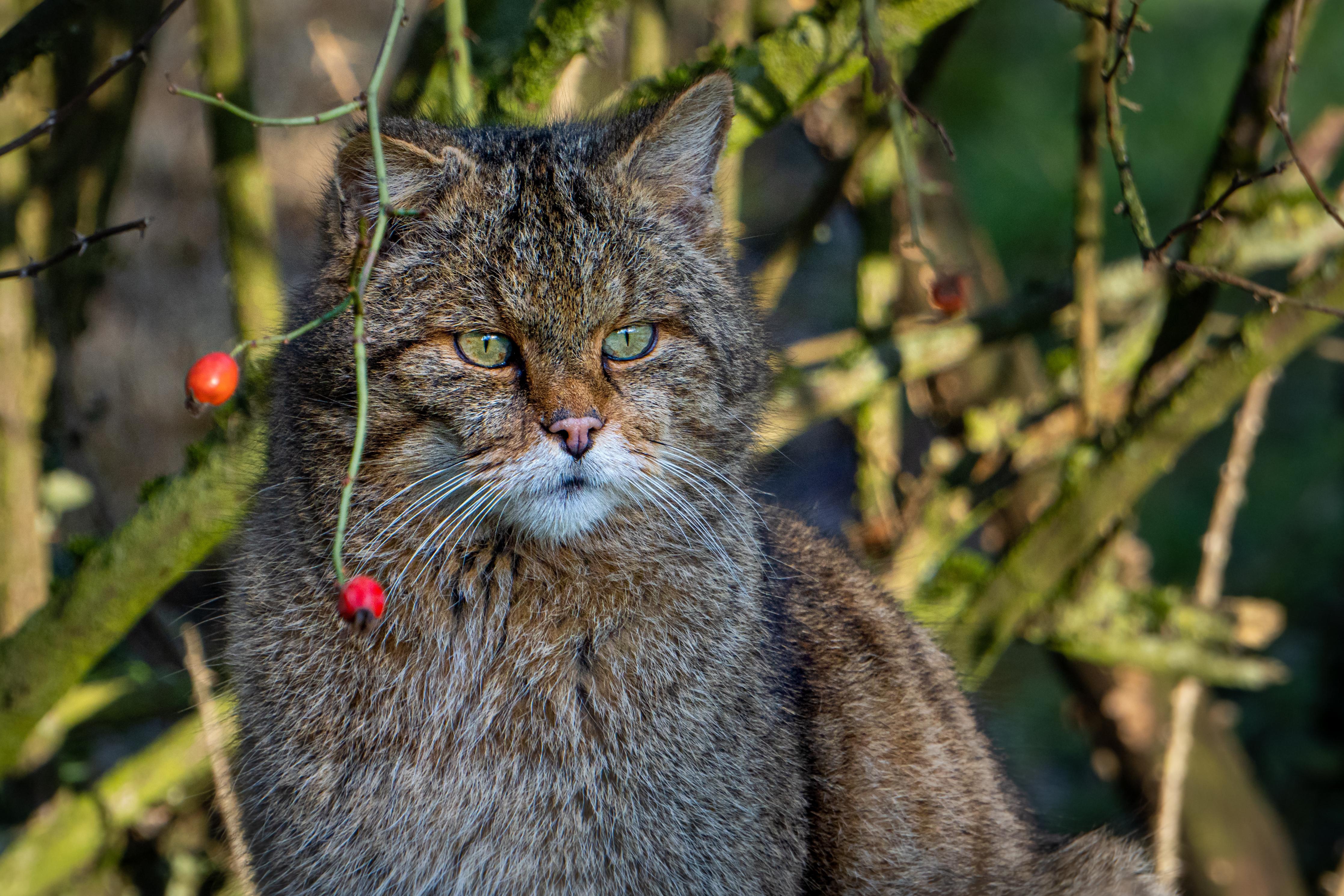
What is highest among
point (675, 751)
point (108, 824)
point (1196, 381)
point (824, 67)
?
point (824, 67)

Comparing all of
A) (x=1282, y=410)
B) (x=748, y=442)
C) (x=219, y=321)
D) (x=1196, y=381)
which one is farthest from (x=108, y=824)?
(x=1282, y=410)

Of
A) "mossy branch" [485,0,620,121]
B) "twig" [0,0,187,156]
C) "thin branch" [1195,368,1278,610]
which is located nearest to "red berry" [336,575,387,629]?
"twig" [0,0,187,156]

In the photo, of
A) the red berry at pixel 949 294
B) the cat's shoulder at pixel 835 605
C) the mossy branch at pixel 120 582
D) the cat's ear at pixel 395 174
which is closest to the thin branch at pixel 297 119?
the cat's ear at pixel 395 174

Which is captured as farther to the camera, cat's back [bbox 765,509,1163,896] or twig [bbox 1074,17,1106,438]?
twig [bbox 1074,17,1106,438]

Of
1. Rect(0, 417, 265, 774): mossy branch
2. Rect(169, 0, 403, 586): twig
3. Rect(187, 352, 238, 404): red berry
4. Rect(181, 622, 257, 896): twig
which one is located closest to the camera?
Rect(169, 0, 403, 586): twig

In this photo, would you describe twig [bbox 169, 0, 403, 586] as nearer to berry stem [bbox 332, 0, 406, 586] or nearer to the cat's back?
berry stem [bbox 332, 0, 406, 586]

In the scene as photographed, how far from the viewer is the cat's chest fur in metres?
2.28

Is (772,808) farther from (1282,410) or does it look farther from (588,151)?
(1282,410)

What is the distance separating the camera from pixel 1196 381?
139 inches

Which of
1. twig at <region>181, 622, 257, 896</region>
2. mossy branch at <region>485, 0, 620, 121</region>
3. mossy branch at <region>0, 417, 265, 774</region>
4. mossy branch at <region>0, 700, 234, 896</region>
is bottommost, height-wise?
mossy branch at <region>0, 700, 234, 896</region>

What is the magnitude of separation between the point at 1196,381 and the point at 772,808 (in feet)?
Answer: 6.47

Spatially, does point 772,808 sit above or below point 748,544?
below

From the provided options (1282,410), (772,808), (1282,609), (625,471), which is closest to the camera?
(625,471)

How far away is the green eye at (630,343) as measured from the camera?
233cm
